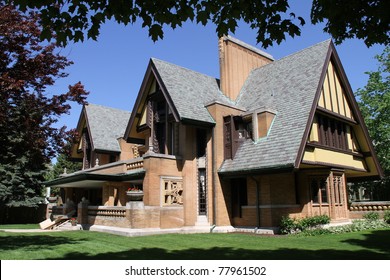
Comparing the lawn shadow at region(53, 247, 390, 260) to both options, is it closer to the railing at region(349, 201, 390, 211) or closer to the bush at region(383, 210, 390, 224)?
the bush at region(383, 210, 390, 224)

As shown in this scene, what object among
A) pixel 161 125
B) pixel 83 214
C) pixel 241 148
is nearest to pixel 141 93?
pixel 161 125

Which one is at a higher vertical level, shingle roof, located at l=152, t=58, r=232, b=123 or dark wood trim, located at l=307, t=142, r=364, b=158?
shingle roof, located at l=152, t=58, r=232, b=123

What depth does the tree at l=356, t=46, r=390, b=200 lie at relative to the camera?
35562 mm

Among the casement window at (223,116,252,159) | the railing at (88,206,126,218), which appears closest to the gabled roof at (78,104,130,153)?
the railing at (88,206,126,218)

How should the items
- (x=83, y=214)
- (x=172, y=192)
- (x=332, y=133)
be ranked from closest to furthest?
1. (x=172, y=192)
2. (x=332, y=133)
3. (x=83, y=214)

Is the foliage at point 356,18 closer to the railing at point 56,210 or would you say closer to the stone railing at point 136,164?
the stone railing at point 136,164

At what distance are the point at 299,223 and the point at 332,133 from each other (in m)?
6.41

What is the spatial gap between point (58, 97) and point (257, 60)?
58.6 ft

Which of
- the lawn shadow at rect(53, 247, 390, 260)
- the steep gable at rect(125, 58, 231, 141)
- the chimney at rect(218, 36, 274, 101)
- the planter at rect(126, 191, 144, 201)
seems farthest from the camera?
the chimney at rect(218, 36, 274, 101)

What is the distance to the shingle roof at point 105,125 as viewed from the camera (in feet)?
100

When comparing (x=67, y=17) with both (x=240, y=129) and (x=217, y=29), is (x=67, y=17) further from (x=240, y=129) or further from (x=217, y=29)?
(x=240, y=129)

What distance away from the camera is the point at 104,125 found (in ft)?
106

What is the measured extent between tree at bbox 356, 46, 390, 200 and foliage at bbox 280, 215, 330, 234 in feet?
Answer: 70.6

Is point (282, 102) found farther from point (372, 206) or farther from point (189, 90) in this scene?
point (372, 206)
